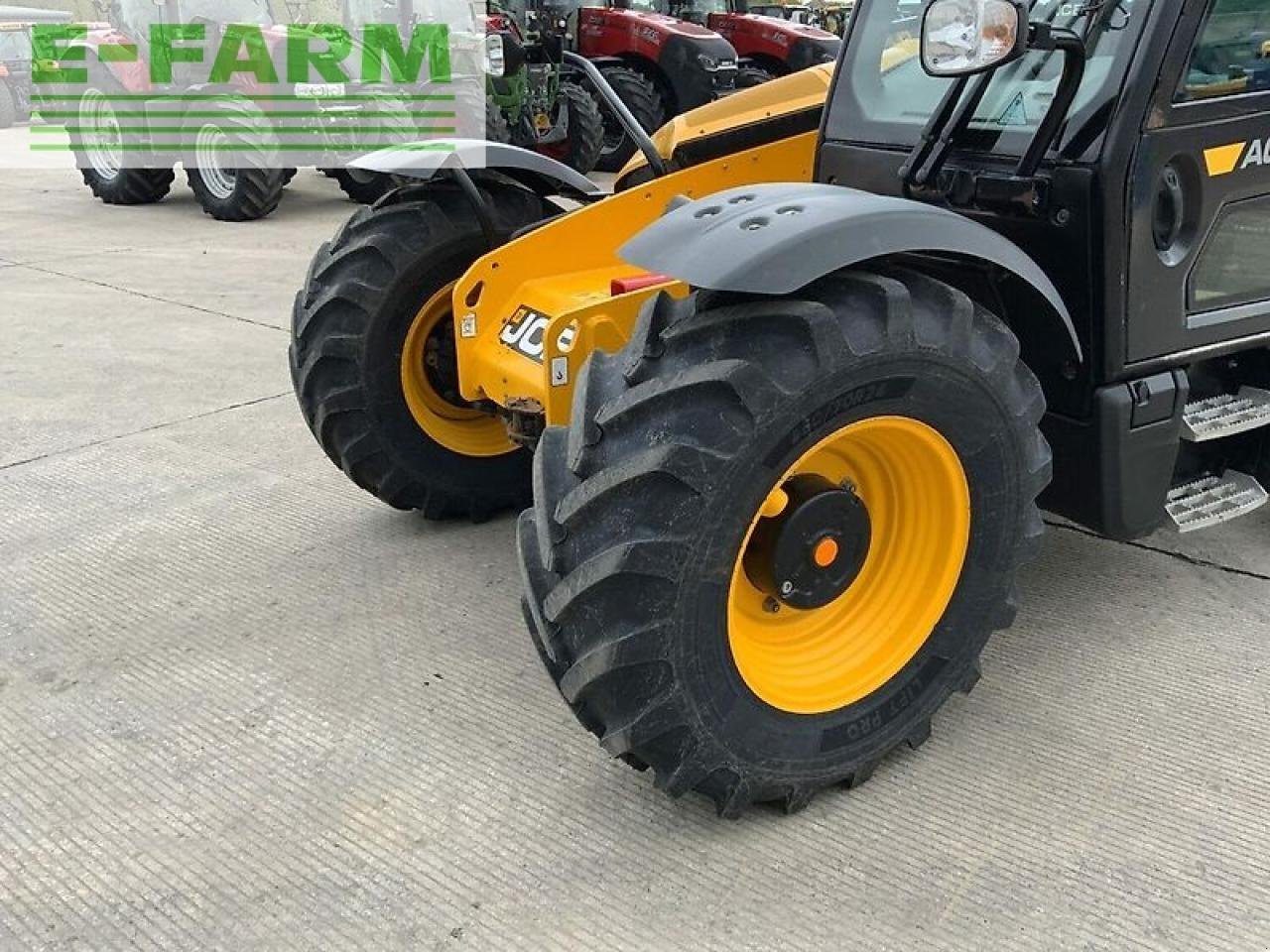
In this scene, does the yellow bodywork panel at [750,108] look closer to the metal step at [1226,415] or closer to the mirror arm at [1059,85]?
the mirror arm at [1059,85]

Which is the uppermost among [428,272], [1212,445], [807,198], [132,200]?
[807,198]

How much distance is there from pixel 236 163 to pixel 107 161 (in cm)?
246

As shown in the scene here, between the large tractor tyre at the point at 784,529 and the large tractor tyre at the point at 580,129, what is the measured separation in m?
9.68

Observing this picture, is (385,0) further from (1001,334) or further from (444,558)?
(1001,334)

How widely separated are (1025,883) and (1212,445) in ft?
4.97

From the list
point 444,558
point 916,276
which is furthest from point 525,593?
point 444,558

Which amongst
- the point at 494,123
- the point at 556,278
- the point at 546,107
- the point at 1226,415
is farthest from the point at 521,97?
the point at 1226,415

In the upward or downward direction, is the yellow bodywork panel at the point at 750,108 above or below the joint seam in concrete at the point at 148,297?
above

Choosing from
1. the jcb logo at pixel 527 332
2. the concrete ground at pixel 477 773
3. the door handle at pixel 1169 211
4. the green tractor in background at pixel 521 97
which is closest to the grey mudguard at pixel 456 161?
the jcb logo at pixel 527 332

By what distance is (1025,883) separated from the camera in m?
2.20

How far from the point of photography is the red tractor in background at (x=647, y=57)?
469 inches

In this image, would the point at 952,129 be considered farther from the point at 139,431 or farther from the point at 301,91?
the point at 301,91

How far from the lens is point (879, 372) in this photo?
85.0 inches

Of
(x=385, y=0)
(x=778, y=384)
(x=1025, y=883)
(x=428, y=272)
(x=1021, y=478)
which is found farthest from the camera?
(x=385, y=0)
